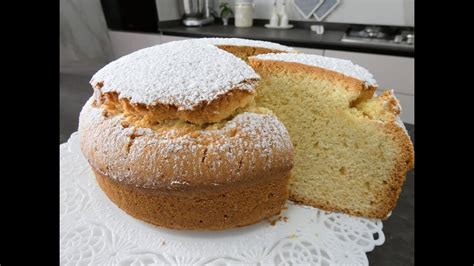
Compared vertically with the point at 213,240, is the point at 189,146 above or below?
above

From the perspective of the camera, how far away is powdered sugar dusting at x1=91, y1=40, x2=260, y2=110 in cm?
84

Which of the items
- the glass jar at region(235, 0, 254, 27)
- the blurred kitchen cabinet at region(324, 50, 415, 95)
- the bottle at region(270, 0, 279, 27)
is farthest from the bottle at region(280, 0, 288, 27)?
the blurred kitchen cabinet at region(324, 50, 415, 95)

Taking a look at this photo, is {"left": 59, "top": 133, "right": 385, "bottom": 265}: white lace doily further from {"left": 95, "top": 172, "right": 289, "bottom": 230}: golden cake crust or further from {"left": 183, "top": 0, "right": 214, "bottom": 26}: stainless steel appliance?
{"left": 183, "top": 0, "right": 214, "bottom": 26}: stainless steel appliance

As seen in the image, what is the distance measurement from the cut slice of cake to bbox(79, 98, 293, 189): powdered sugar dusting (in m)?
0.17

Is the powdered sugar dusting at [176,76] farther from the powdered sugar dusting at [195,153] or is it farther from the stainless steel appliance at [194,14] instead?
the stainless steel appliance at [194,14]

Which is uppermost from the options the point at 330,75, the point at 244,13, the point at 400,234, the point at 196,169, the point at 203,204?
the point at 244,13

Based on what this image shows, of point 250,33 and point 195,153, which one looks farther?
point 250,33

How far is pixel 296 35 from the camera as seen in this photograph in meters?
2.85

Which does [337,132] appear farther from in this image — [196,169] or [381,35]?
[381,35]

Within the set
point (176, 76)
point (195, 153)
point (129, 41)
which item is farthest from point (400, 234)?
point (129, 41)

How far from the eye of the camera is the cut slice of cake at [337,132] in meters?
0.94

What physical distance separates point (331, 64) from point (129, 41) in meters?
2.86

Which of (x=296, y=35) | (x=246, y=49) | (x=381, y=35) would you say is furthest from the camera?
(x=296, y=35)

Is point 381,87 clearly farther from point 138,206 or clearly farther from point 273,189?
point 138,206
